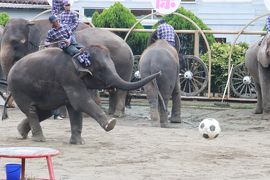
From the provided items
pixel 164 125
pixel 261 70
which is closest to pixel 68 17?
pixel 164 125

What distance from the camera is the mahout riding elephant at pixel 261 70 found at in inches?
790

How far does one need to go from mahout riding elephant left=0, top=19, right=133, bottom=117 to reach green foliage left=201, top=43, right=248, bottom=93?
5375mm

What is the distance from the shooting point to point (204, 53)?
26547 mm

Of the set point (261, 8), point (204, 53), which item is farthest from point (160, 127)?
point (261, 8)

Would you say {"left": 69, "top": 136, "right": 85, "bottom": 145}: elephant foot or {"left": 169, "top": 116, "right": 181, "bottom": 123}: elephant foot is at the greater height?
{"left": 69, "top": 136, "right": 85, "bottom": 145}: elephant foot

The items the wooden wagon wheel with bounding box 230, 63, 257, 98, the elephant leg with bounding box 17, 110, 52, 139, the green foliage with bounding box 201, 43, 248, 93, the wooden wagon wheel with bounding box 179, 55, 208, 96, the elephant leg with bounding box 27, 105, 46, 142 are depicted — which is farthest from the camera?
the green foliage with bounding box 201, 43, 248, 93

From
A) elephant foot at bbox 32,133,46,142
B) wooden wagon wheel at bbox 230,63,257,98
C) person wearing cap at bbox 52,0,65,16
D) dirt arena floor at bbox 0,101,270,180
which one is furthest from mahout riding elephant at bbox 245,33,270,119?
elephant foot at bbox 32,133,46,142

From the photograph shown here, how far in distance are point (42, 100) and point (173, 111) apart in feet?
18.7

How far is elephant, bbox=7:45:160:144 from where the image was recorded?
1423cm

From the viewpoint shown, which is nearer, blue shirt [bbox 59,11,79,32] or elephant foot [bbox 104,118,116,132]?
elephant foot [bbox 104,118,116,132]

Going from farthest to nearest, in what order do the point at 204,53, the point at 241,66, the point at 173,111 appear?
the point at 204,53 → the point at 241,66 → the point at 173,111

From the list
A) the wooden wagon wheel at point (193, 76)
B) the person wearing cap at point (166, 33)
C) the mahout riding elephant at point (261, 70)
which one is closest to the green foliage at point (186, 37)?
the wooden wagon wheel at point (193, 76)

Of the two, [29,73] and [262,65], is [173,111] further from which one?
[29,73]

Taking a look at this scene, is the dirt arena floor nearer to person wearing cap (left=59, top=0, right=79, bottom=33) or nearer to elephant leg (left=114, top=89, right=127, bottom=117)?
elephant leg (left=114, top=89, right=127, bottom=117)
